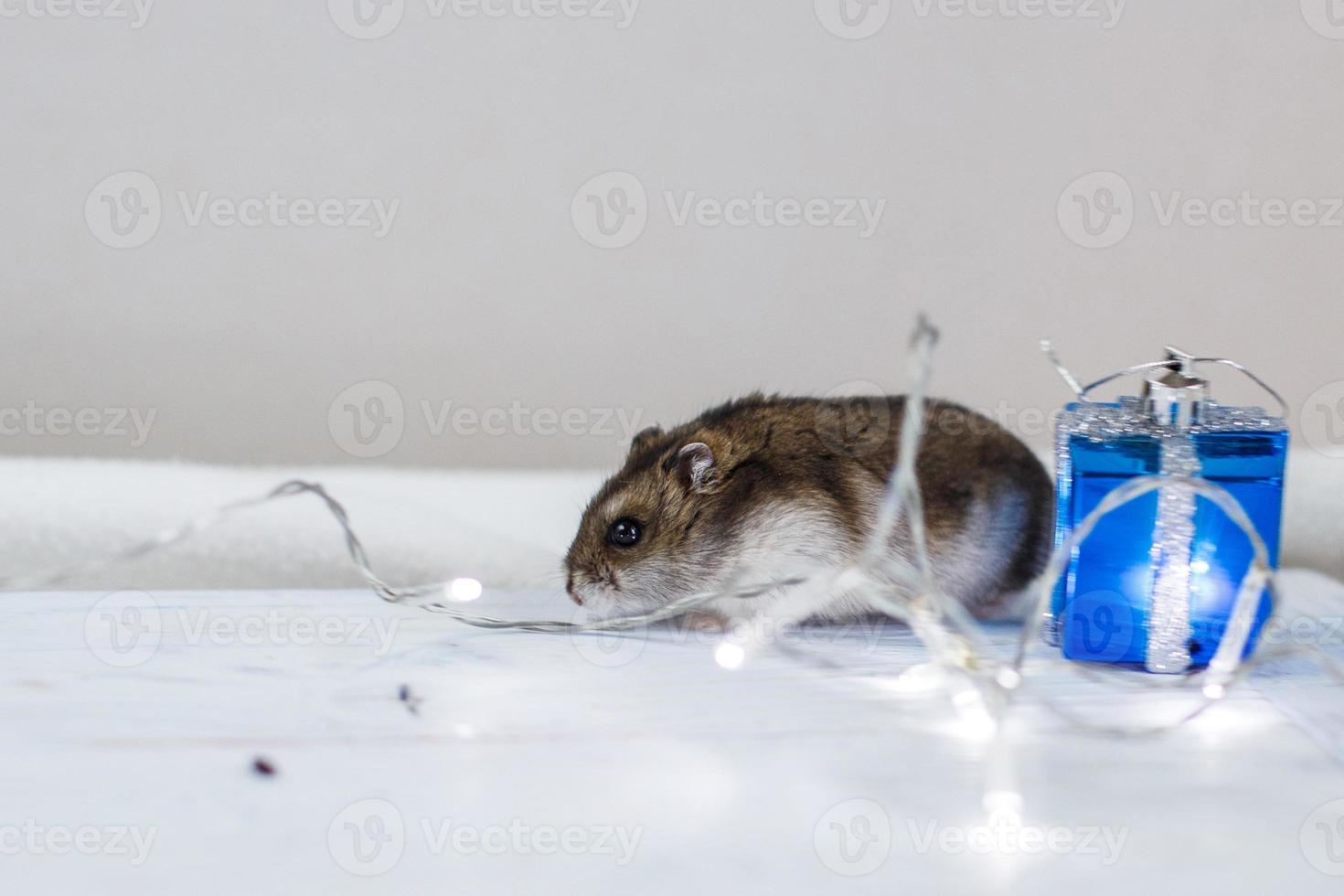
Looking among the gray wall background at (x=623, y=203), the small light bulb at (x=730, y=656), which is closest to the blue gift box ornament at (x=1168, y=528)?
the small light bulb at (x=730, y=656)

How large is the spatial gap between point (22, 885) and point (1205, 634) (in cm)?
95

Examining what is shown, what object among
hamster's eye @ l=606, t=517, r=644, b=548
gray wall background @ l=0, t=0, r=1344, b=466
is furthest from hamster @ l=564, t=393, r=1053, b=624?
gray wall background @ l=0, t=0, r=1344, b=466

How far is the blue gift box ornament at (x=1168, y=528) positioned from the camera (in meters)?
1.16

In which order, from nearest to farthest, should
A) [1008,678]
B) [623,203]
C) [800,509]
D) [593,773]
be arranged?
[593,773] → [1008,678] → [800,509] → [623,203]

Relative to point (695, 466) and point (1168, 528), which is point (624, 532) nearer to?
point (695, 466)

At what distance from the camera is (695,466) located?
4.58 feet

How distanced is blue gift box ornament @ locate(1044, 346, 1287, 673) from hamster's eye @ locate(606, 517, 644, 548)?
0.44 m

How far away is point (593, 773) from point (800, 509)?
467 mm

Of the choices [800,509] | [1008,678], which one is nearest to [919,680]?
[1008,678]

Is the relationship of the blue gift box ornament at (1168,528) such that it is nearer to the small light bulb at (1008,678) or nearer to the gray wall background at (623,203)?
the small light bulb at (1008,678)

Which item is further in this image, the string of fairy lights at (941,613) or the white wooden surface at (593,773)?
the string of fairy lights at (941,613)

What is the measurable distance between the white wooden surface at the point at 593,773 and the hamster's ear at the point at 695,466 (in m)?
0.18

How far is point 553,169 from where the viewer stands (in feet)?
7.16

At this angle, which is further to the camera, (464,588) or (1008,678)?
(464,588)
